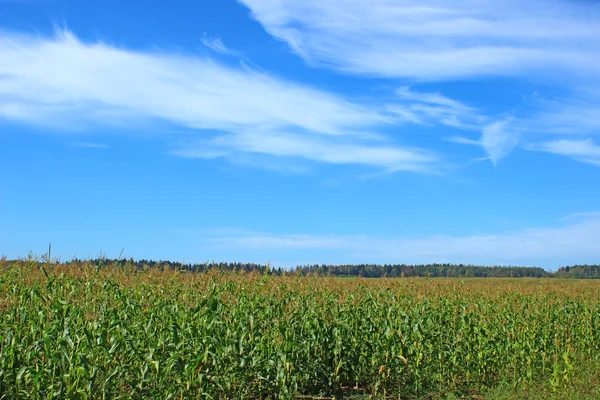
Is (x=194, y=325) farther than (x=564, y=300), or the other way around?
(x=564, y=300)

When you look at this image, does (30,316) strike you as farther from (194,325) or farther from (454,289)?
(454,289)

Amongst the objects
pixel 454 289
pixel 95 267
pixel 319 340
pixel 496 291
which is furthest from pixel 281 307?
pixel 496 291

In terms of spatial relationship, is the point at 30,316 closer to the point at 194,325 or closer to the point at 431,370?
the point at 194,325

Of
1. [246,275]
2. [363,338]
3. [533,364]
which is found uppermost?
[246,275]

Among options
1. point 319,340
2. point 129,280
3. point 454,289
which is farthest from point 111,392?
point 454,289

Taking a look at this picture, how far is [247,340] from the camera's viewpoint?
9586 mm

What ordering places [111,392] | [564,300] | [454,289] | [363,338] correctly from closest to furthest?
[111,392] → [363,338] → [454,289] → [564,300]

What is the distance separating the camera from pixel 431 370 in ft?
39.1

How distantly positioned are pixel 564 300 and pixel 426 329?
13127 mm

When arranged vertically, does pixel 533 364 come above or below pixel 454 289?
below

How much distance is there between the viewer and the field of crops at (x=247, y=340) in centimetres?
822

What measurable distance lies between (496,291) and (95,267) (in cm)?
1721

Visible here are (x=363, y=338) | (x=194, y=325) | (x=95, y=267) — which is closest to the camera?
(x=194, y=325)

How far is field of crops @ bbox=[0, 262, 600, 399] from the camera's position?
8219 mm
